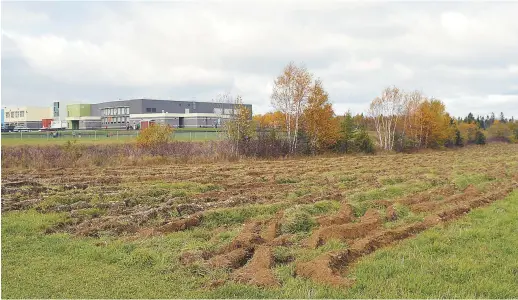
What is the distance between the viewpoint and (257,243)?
8641 mm

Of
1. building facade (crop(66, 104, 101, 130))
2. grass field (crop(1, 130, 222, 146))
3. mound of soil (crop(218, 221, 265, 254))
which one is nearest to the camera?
→ mound of soil (crop(218, 221, 265, 254))

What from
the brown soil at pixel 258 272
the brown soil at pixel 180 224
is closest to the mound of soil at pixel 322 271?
the brown soil at pixel 258 272

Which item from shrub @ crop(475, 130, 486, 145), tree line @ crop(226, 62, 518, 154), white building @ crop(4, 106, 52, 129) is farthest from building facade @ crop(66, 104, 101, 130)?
shrub @ crop(475, 130, 486, 145)

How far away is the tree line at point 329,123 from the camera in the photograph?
1470 inches

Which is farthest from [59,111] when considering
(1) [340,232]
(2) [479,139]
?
(1) [340,232]

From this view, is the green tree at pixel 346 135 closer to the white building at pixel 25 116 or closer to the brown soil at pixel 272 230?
the brown soil at pixel 272 230

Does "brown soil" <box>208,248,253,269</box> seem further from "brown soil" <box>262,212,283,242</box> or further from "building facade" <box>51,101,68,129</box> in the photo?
"building facade" <box>51,101,68,129</box>

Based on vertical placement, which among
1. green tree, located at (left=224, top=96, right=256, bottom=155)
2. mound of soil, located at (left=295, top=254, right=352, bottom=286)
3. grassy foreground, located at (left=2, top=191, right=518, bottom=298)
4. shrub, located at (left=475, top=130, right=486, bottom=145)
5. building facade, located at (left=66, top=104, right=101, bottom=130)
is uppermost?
building facade, located at (left=66, top=104, right=101, bottom=130)

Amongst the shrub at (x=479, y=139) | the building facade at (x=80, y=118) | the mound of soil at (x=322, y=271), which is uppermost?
the building facade at (x=80, y=118)

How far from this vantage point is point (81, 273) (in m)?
7.26

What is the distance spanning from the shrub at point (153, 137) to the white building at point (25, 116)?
88.0 metres

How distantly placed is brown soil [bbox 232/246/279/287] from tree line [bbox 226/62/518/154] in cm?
2670

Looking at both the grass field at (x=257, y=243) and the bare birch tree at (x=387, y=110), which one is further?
the bare birch tree at (x=387, y=110)

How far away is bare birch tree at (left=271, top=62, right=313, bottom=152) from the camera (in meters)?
37.5
